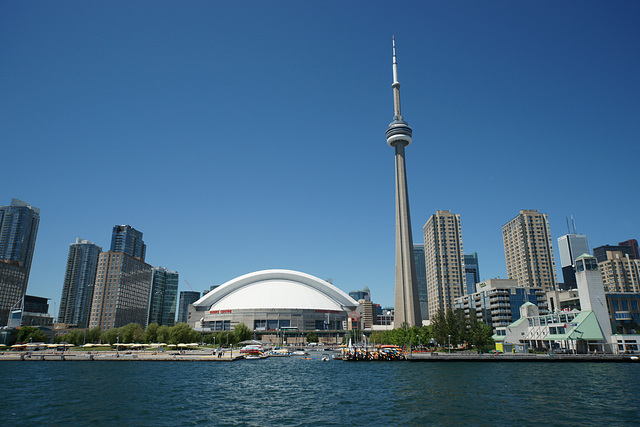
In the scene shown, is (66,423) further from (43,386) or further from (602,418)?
(602,418)

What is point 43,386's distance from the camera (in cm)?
4991

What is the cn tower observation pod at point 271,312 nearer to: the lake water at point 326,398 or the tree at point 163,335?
the tree at point 163,335

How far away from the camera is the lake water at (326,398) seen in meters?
33.5

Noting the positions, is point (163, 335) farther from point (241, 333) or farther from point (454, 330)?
point (454, 330)

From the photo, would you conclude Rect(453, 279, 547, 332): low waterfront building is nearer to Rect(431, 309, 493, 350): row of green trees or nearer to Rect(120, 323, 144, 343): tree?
Rect(431, 309, 493, 350): row of green trees

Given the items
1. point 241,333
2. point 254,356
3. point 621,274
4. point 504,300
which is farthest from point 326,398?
point 621,274

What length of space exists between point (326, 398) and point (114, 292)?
163 m

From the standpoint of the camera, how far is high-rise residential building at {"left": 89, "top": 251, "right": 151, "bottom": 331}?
175m

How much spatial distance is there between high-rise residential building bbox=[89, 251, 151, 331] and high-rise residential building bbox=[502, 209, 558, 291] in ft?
558

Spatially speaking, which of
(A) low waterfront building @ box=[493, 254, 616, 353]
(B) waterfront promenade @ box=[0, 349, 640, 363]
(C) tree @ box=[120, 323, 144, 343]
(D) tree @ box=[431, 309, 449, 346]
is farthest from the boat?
(A) low waterfront building @ box=[493, 254, 616, 353]

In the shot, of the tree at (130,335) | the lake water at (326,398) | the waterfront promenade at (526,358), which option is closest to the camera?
the lake water at (326,398)

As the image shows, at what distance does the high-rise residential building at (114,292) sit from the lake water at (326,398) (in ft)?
395

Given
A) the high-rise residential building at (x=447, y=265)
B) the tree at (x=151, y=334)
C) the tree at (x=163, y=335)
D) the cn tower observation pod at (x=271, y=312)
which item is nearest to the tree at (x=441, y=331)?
the tree at (x=163, y=335)

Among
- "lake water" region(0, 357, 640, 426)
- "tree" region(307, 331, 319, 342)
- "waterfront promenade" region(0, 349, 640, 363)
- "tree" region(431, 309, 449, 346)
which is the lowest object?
"lake water" region(0, 357, 640, 426)
